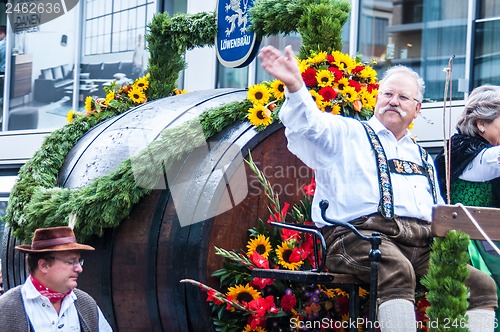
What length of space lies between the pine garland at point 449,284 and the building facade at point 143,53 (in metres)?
5.96

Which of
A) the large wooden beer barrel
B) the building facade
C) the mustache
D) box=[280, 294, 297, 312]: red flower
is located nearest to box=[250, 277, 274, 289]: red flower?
box=[280, 294, 297, 312]: red flower

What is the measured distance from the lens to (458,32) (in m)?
9.91

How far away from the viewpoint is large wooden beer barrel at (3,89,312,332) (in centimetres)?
464

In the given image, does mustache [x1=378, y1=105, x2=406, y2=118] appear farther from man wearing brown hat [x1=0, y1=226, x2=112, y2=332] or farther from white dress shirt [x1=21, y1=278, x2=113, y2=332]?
white dress shirt [x1=21, y1=278, x2=113, y2=332]

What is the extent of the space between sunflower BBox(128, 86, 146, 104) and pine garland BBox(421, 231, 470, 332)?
3.66 meters

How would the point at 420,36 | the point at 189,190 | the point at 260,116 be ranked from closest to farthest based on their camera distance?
the point at 189,190
the point at 260,116
the point at 420,36

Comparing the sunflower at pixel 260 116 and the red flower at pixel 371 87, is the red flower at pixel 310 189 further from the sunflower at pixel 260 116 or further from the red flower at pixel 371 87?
the red flower at pixel 371 87

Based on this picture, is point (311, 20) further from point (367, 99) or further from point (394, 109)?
point (394, 109)

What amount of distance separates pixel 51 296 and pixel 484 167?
80.9 inches

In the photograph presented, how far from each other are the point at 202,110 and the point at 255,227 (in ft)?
2.80

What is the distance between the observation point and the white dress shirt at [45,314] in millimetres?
4227

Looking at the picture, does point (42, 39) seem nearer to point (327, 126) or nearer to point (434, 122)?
point (434, 122)

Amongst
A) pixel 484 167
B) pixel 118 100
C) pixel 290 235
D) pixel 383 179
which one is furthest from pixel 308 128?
pixel 118 100

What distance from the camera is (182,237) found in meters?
4.69
